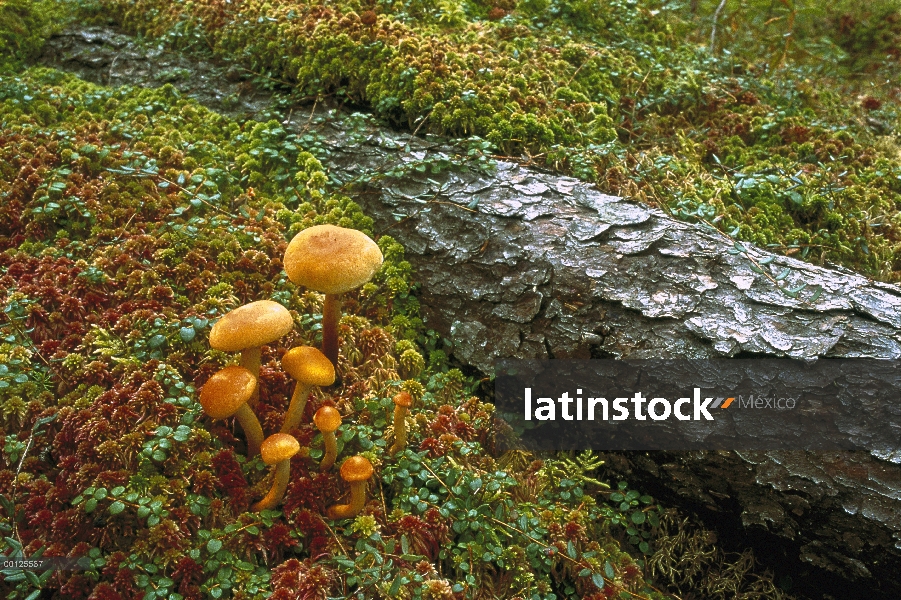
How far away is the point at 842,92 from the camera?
256 inches

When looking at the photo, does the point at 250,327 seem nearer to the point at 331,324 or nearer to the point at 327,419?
the point at 327,419

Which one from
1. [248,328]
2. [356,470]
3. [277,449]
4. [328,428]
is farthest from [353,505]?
[248,328]

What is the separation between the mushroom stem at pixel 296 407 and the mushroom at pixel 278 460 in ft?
0.69

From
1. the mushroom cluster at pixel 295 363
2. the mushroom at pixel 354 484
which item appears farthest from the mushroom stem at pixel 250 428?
the mushroom at pixel 354 484

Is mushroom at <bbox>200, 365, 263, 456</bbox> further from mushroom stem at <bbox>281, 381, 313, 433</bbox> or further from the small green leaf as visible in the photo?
the small green leaf

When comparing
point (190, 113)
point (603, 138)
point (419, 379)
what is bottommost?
point (419, 379)

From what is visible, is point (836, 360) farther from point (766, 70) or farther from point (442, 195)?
point (766, 70)

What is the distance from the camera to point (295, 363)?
2.63m

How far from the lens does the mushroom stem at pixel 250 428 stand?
272 centimetres

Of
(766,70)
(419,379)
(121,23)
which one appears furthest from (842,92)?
(121,23)

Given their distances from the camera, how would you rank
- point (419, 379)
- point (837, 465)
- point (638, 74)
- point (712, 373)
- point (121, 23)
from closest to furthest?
1. point (837, 465)
2. point (712, 373)
3. point (419, 379)
4. point (638, 74)
5. point (121, 23)

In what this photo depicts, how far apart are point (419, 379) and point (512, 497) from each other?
0.84 metres

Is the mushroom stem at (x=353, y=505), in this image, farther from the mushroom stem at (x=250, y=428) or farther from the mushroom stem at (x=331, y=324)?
the mushroom stem at (x=331, y=324)

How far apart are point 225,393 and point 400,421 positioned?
0.86 metres
